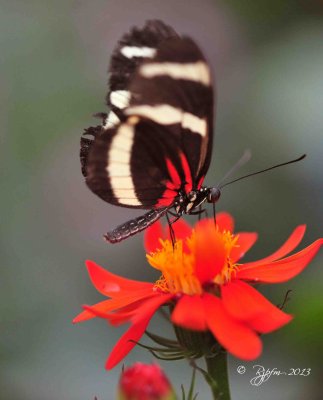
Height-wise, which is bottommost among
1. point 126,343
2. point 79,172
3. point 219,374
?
point 219,374

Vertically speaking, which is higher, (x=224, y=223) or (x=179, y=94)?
(x=179, y=94)

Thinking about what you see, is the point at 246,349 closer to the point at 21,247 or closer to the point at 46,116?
the point at 21,247

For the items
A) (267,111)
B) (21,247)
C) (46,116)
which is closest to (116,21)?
(46,116)

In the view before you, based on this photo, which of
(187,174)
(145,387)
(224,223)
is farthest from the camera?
(224,223)

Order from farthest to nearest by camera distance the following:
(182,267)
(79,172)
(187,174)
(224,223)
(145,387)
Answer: (79,172) < (224,223) < (187,174) < (182,267) < (145,387)
